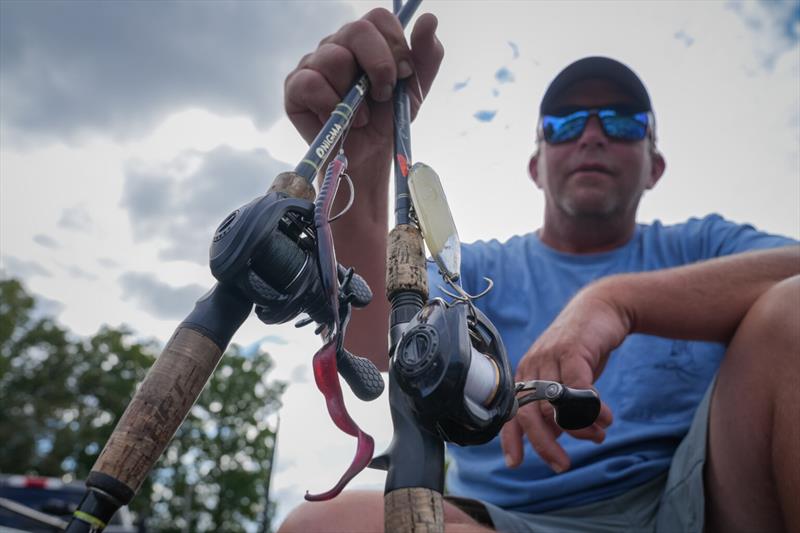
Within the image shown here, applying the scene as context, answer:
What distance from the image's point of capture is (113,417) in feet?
68.1

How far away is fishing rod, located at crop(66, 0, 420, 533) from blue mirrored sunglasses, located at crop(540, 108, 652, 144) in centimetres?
179

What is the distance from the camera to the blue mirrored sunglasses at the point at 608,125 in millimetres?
2375

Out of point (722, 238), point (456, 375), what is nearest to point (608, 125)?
point (722, 238)

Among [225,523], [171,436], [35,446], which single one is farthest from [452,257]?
[225,523]

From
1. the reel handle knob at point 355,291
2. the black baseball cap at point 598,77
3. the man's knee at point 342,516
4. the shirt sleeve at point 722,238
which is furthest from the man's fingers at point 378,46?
the black baseball cap at point 598,77

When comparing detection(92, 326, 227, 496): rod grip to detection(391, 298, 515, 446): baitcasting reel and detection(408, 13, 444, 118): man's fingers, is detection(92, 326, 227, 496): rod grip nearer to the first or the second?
detection(391, 298, 515, 446): baitcasting reel

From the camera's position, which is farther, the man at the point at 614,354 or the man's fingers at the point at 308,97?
the man's fingers at the point at 308,97

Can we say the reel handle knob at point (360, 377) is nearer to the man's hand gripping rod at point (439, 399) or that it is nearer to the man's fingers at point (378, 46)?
the man's hand gripping rod at point (439, 399)

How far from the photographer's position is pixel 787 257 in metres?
1.42

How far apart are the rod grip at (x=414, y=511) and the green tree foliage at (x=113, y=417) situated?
19586 mm

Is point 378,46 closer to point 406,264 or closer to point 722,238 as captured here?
point 406,264

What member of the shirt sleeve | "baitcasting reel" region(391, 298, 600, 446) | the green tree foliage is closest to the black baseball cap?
the shirt sleeve

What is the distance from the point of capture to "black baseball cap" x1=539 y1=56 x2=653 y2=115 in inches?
96.6

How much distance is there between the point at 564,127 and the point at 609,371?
42.6 inches
